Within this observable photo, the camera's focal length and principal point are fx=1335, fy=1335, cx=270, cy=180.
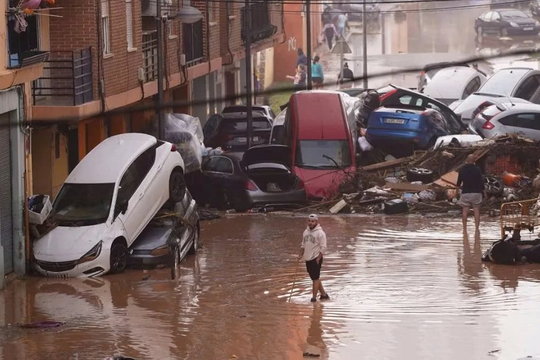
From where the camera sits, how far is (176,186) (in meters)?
24.1

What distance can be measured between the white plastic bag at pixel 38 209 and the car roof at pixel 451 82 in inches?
881

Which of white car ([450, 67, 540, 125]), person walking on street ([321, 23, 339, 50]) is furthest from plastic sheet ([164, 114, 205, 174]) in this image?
person walking on street ([321, 23, 339, 50])

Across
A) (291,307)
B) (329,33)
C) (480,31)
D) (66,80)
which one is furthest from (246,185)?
(329,33)

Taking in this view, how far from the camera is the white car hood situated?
2164cm

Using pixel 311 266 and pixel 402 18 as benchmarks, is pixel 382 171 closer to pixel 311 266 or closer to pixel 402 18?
pixel 311 266

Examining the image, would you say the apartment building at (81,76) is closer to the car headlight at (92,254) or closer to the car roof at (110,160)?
the car roof at (110,160)

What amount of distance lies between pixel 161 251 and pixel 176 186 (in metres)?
1.95

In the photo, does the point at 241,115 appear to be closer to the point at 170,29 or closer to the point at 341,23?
the point at 170,29

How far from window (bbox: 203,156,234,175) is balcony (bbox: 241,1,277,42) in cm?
1576

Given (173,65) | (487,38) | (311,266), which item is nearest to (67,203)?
(311,266)

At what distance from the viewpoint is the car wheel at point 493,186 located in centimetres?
2864

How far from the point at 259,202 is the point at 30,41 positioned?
817 cm

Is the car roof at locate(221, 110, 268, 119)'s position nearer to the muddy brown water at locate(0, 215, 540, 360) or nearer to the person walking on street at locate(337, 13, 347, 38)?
the muddy brown water at locate(0, 215, 540, 360)

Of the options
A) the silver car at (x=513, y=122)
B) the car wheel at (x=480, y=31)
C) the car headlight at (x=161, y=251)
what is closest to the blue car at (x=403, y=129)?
the silver car at (x=513, y=122)
